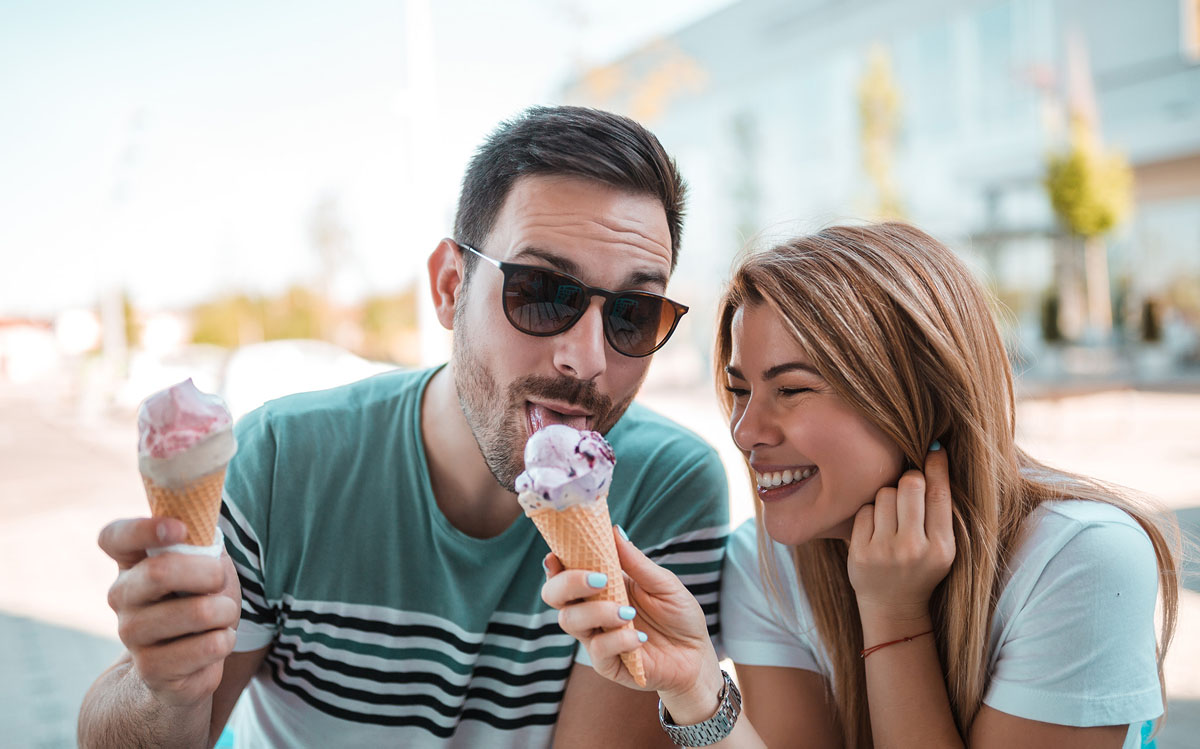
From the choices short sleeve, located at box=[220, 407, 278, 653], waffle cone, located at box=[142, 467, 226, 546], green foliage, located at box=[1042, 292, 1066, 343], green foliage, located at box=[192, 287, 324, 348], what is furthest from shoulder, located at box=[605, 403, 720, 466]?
green foliage, located at box=[1042, 292, 1066, 343]

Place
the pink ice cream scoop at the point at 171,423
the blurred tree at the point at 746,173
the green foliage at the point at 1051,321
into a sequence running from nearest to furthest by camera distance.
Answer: the pink ice cream scoop at the point at 171,423 → the green foliage at the point at 1051,321 → the blurred tree at the point at 746,173

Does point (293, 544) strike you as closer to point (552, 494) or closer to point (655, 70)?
point (552, 494)

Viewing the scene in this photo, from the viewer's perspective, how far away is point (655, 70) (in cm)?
1964

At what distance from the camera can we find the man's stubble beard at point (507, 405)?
6.66ft

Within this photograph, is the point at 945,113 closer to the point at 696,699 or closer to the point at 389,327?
the point at 389,327

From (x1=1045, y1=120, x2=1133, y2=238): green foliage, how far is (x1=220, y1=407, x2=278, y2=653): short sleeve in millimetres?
18304

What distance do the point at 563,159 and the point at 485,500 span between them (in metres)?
0.93

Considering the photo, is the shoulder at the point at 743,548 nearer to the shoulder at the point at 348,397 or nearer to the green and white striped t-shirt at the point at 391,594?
the green and white striped t-shirt at the point at 391,594

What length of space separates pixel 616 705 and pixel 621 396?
0.79 m

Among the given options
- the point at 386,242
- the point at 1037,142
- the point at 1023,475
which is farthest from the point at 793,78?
the point at 1023,475

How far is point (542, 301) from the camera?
2006 millimetres

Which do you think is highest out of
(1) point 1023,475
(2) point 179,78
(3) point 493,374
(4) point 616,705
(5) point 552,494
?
(2) point 179,78

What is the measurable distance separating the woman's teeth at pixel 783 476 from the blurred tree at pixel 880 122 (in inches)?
721

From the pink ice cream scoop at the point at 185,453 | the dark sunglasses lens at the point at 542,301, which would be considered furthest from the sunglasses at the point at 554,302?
the pink ice cream scoop at the point at 185,453
